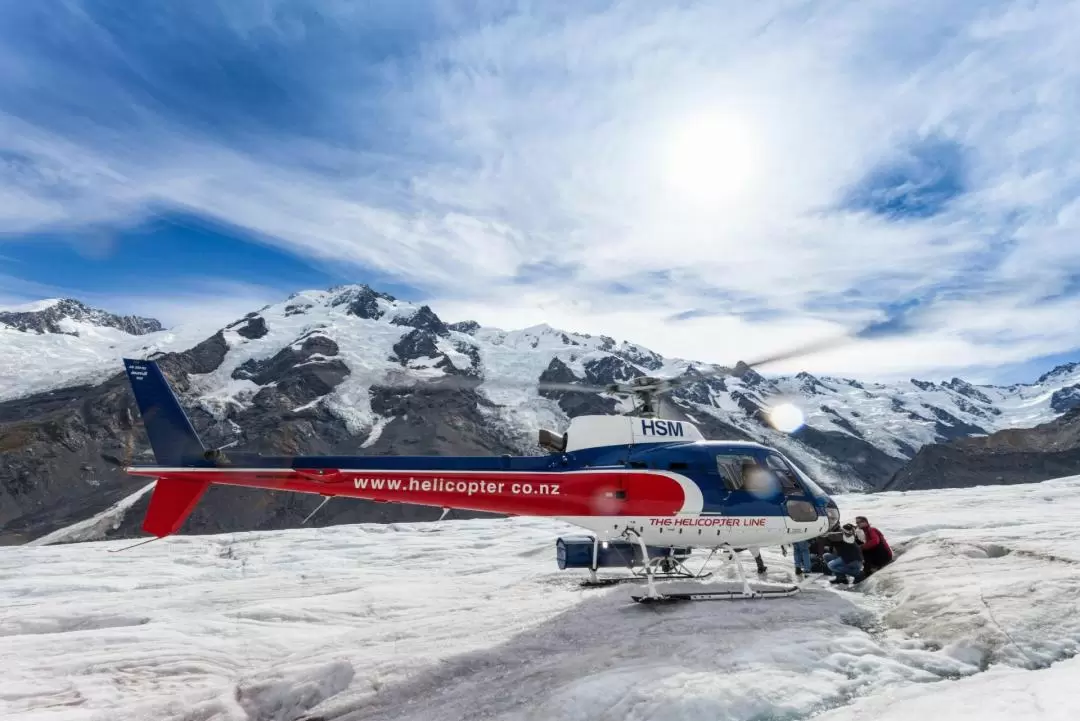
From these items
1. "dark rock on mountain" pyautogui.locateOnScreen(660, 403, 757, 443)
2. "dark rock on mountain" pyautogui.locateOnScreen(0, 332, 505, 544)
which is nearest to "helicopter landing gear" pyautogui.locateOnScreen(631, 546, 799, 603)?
"dark rock on mountain" pyautogui.locateOnScreen(0, 332, 505, 544)

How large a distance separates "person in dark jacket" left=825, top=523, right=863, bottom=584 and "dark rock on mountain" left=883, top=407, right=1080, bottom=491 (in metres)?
94.0

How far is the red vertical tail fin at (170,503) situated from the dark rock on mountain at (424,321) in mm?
156106

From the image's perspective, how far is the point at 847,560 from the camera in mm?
10383

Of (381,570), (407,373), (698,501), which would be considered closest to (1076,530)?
(698,501)

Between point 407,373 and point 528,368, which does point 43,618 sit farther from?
point 528,368

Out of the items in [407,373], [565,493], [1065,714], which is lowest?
[1065,714]

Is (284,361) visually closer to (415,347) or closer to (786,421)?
(415,347)

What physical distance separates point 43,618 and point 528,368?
14777cm

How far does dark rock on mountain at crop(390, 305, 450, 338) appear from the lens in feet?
555

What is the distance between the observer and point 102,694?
6363 millimetres

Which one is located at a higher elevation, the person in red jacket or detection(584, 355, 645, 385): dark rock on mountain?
detection(584, 355, 645, 385): dark rock on mountain

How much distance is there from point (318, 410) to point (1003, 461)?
359 ft

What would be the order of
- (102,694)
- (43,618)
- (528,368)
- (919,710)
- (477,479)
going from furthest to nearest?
(528,368), (477,479), (43,618), (102,694), (919,710)

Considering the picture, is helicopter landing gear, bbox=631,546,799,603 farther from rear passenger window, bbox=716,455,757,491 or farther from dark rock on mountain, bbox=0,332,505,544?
dark rock on mountain, bbox=0,332,505,544
